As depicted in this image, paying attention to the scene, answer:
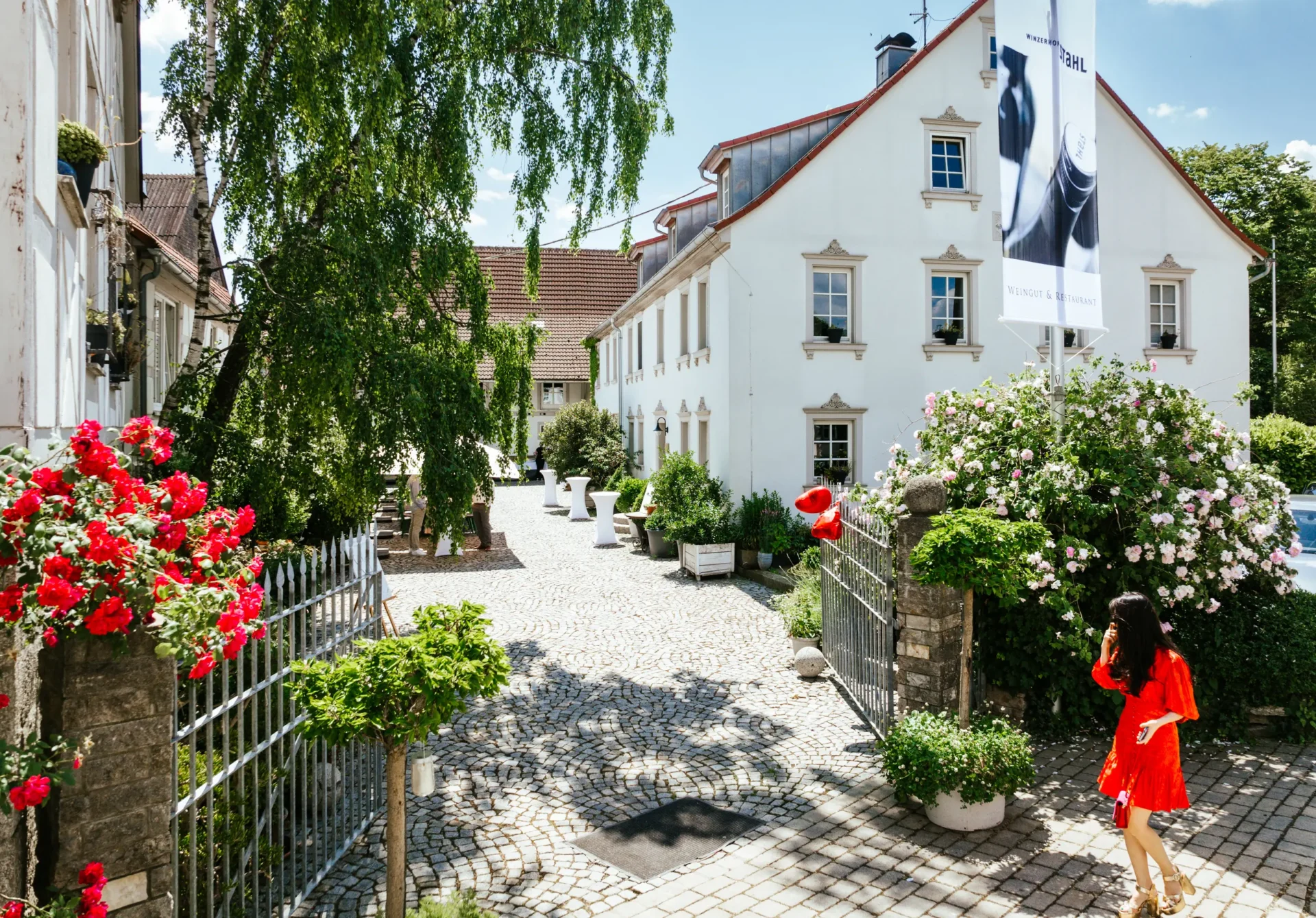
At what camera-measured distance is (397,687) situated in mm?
4391

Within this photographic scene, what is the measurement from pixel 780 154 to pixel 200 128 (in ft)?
39.8

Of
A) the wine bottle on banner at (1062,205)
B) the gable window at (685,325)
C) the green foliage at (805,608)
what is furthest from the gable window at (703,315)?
the wine bottle on banner at (1062,205)

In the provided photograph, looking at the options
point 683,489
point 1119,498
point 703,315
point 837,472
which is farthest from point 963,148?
point 1119,498

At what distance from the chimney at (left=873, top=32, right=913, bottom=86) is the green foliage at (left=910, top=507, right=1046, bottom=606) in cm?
1628

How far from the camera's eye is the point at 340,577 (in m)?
5.96

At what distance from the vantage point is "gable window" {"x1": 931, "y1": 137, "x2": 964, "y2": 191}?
18.1 m

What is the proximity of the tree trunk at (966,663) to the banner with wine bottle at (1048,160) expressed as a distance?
3.73m

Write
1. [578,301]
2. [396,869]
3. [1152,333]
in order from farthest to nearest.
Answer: [578,301]
[1152,333]
[396,869]

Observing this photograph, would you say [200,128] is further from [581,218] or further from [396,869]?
[396,869]

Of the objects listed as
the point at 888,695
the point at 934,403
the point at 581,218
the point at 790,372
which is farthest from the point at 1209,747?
the point at 790,372

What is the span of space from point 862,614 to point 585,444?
21191 millimetres

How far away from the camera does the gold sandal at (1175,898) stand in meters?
4.99

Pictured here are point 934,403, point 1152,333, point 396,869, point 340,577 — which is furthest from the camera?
point 1152,333

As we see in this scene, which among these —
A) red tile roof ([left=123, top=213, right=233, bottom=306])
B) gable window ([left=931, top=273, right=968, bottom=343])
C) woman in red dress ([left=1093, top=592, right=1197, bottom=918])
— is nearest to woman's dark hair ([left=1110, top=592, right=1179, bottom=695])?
woman in red dress ([left=1093, top=592, right=1197, bottom=918])
